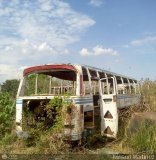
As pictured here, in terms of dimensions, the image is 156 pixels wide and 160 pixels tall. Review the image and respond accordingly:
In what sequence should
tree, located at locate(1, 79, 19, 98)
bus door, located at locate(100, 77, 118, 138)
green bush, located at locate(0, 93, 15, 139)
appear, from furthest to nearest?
tree, located at locate(1, 79, 19, 98)
green bush, located at locate(0, 93, 15, 139)
bus door, located at locate(100, 77, 118, 138)

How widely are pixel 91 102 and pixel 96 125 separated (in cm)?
108

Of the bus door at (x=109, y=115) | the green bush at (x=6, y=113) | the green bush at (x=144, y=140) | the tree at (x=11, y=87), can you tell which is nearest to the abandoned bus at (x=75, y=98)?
the bus door at (x=109, y=115)

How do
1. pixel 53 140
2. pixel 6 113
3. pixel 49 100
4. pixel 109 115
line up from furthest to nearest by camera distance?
pixel 6 113, pixel 109 115, pixel 49 100, pixel 53 140

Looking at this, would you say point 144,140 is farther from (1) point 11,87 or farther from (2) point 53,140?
(1) point 11,87

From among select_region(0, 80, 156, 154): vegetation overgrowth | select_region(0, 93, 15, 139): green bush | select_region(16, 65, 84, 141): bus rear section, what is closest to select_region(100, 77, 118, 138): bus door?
select_region(0, 80, 156, 154): vegetation overgrowth

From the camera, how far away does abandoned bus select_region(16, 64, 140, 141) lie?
361 inches

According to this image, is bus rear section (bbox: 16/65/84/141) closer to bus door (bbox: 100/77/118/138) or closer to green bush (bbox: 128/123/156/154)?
bus door (bbox: 100/77/118/138)

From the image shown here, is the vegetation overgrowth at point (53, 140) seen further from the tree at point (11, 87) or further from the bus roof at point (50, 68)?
the tree at point (11, 87)

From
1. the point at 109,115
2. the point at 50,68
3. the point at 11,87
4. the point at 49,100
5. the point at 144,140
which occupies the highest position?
the point at 11,87

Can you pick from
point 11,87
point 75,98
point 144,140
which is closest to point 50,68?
point 75,98

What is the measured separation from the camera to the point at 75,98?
916cm

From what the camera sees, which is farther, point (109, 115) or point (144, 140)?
point (109, 115)

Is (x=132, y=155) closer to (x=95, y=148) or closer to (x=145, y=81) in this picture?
(x=95, y=148)

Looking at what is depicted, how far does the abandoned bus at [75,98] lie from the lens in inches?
361
